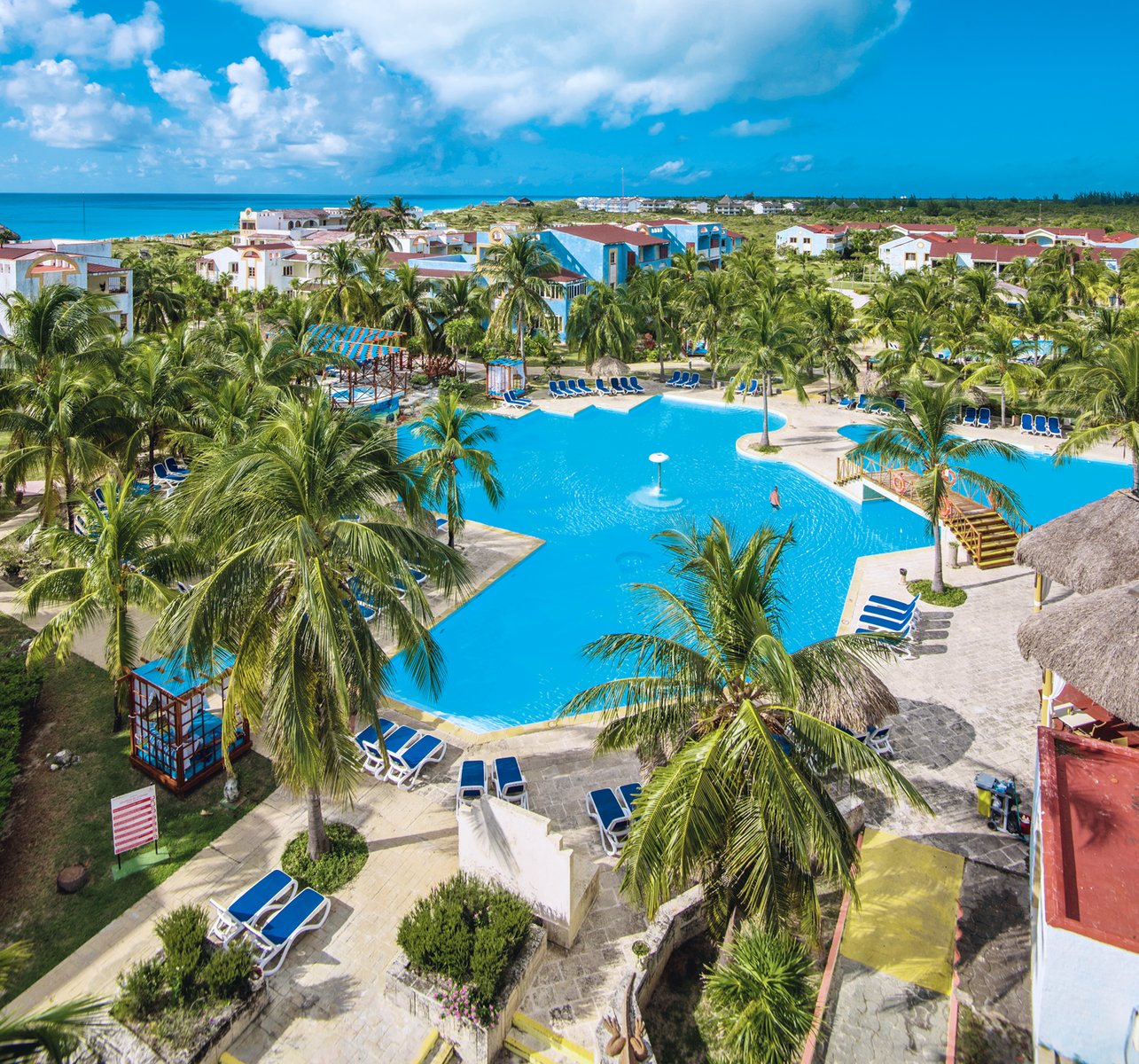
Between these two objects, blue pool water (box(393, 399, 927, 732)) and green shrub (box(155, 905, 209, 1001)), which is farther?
blue pool water (box(393, 399, 927, 732))

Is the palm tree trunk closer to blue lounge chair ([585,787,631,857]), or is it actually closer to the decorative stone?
the decorative stone

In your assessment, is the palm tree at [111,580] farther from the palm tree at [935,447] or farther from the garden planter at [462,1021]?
the palm tree at [935,447]

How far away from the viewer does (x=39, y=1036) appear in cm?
517

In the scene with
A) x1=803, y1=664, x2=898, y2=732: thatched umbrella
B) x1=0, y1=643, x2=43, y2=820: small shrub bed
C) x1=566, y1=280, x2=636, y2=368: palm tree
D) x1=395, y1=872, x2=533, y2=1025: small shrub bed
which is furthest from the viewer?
x1=566, y1=280, x2=636, y2=368: palm tree

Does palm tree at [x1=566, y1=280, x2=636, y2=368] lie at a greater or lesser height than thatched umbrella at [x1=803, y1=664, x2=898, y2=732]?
greater

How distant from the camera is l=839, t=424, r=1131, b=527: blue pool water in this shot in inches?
981

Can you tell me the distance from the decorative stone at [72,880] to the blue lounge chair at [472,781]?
15.8 feet

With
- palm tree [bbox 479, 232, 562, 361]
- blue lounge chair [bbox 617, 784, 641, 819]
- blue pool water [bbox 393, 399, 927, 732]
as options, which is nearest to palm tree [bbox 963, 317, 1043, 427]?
blue pool water [bbox 393, 399, 927, 732]

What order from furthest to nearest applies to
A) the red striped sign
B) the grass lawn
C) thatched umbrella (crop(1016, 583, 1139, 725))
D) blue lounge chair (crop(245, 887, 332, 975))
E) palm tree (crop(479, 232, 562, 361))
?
palm tree (crop(479, 232, 562, 361)), the red striped sign, thatched umbrella (crop(1016, 583, 1139, 725)), the grass lawn, blue lounge chair (crop(245, 887, 332, 975))

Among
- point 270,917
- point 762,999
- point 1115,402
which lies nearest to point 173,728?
point 270,917

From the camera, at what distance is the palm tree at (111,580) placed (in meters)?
12.1

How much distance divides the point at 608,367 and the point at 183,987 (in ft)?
106

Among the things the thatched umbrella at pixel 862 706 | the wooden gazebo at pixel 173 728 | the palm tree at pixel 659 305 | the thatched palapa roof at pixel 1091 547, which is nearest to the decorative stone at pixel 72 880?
the wooden gazebo at pixel 173 728

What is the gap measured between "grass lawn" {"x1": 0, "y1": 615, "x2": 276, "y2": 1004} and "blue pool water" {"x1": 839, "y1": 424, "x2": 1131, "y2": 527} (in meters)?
20.8
